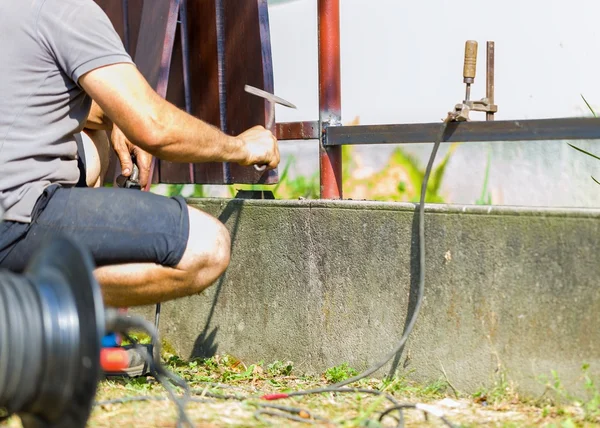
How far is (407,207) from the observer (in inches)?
134

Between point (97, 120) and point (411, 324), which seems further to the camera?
point (97, 120)

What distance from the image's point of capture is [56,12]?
9.59ft

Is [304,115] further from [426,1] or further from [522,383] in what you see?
[522,383]

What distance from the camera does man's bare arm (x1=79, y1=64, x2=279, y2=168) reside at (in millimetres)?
2916

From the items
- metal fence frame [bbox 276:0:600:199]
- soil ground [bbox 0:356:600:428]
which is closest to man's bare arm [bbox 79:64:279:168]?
metal fence frame [bbox 276:0:600:199]

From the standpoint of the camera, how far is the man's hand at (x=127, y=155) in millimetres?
3791

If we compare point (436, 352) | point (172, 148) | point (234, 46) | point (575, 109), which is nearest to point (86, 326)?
point (172, 148)

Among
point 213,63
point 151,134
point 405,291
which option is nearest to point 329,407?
point 405,291

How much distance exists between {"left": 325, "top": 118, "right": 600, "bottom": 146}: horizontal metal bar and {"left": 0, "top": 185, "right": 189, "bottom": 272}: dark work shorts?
3.25ft

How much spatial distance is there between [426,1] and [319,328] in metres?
2.21

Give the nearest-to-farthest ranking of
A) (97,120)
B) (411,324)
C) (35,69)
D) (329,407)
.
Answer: (35,69) < (329,407) < (411,324) < (97,120)

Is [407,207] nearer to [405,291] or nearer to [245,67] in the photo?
[405,291]

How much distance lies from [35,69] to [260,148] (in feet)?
3.10

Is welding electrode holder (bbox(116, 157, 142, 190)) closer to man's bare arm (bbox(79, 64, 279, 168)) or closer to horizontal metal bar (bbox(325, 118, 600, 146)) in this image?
man's bare arm (bbox(79, 64, 279, 168))
